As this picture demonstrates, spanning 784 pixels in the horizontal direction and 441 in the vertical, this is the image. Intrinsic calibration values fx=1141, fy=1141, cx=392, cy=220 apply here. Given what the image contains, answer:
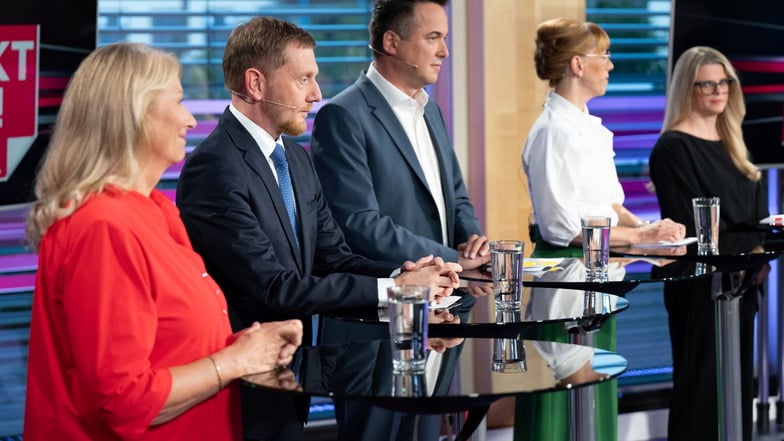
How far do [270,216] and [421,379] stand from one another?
0.91 metres

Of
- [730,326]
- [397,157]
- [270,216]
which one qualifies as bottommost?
[730,326]

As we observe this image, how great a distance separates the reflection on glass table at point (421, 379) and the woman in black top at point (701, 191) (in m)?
2.29

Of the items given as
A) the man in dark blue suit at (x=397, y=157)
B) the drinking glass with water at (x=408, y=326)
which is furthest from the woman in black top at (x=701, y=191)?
the drinking glass with water at (x=408, y=326)

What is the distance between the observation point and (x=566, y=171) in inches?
154

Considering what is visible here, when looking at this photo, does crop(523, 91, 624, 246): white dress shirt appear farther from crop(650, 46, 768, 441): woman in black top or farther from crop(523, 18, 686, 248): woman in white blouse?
crop(650, 46, 768, 441): woman in black top

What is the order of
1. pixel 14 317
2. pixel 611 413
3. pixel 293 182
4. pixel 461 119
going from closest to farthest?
1. pixel 293 182
2. pixel 611 413
3. pixel 14 317
4. pixel 461 119

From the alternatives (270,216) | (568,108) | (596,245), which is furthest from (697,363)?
(270,216)

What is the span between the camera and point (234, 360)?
2059 mm

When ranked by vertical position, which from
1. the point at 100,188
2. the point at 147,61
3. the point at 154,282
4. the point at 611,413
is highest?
the point at 147,61

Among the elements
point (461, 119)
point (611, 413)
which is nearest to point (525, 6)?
point (461, 119)

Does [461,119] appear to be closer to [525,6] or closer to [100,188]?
[525,6]

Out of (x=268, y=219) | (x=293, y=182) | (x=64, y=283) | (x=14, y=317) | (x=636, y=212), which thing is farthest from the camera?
(x=636, y=212)

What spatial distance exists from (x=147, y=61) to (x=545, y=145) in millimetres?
2099

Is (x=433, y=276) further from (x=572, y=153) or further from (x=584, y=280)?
(x=572, y=153)
